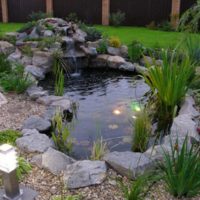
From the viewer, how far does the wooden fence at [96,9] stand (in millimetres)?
14188

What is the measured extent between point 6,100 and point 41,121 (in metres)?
1.03

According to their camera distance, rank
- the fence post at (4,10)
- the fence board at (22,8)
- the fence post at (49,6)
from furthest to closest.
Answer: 1. the fence post at (4,10)
2. the fence board at (22,8)
3. the fence post at (49,6)

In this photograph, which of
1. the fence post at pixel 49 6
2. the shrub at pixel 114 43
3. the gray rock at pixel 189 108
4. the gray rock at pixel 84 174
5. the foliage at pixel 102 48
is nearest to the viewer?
the gray rock at pixel 84 174

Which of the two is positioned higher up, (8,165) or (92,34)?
(92,34)

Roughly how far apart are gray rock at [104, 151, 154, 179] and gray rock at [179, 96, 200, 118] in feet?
4.80

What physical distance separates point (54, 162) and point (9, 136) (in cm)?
92

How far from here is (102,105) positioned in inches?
221

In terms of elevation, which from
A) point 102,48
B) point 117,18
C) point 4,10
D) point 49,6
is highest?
point 49,6

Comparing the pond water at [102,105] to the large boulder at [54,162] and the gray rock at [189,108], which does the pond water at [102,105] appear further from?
the gray rock at [189,108]

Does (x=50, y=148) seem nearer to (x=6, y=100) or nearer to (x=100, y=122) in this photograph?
(x=100, y=122)

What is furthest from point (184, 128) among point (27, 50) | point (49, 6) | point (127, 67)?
point (49, 6)

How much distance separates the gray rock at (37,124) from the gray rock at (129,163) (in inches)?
52.6

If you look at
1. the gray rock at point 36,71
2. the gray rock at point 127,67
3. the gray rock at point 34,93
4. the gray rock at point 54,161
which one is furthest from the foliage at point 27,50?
the gray rock at point 54,161

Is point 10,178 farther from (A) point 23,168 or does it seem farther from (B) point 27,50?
(B) point 27,50
